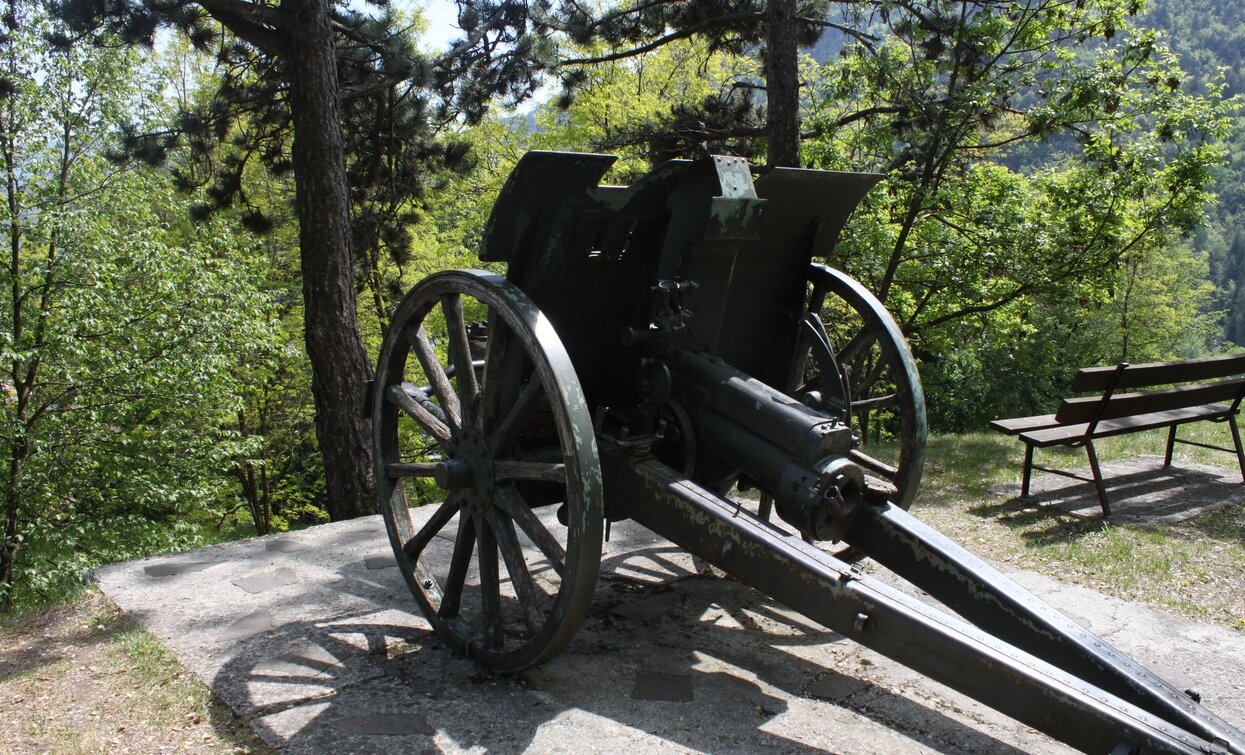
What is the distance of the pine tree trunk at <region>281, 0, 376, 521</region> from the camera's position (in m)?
6.67

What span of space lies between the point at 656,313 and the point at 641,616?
4.32 feet

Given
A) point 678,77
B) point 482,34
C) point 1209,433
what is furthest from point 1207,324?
point 482,34

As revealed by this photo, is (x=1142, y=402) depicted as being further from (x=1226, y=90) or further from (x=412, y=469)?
(x=1226, y=90)

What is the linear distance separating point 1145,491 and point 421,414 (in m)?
5.56

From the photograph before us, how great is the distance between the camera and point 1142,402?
6574 millimetres

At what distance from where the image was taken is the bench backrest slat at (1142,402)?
6.16 m

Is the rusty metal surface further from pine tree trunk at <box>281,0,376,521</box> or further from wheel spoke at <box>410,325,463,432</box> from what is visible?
pine tree trunk at <box>281,0,376,521</box>

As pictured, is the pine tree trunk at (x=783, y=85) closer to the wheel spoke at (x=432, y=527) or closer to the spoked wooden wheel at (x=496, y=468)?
the spoked wooden wheel at (x=496, y=468)

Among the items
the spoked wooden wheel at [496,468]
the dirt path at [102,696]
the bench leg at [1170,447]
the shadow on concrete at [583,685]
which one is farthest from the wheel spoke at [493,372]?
the bench leg at [1170,447]

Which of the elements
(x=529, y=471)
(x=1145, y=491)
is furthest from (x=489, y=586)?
(x=1145, y=491)

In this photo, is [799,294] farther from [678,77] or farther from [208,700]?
[678,77]

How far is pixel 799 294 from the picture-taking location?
3.81 meters

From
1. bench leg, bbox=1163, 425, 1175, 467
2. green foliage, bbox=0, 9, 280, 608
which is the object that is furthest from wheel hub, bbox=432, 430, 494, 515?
green foliage, bbox=0, 9, 280, 608

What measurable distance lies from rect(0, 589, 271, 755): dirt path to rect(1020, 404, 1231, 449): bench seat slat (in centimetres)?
510
